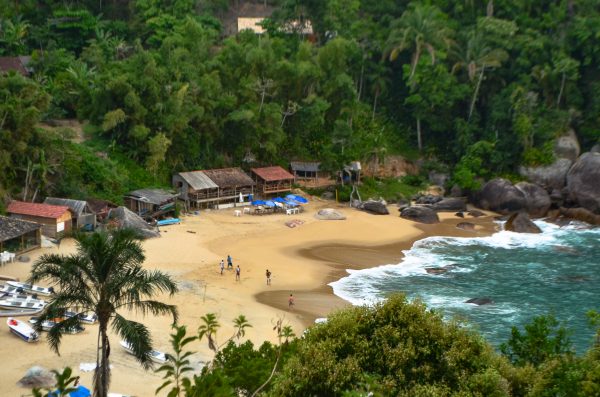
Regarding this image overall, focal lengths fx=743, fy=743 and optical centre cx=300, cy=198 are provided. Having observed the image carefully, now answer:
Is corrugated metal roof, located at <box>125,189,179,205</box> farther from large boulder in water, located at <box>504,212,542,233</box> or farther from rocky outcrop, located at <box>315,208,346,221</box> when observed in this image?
large boulder in water, located at <box>504,212,542,233</box>

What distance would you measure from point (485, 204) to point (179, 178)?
22.3m

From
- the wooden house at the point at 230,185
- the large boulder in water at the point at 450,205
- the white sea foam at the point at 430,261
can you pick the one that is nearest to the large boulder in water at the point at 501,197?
the large boulder in water at the point at 450,205

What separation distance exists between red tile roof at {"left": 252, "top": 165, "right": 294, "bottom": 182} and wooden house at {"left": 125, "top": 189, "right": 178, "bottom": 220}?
8578mm

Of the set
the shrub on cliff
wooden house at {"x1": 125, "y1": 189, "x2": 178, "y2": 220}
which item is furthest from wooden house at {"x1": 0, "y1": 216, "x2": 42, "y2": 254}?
the shrub on cliff

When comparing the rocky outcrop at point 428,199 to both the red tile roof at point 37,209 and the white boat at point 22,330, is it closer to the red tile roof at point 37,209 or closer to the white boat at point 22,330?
the red tile roof at point 37,209

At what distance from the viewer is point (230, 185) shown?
50.4 metres

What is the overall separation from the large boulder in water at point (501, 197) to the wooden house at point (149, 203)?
2312 cm

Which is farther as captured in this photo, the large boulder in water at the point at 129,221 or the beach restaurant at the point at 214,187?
the beach restaurant at the point at 214,187

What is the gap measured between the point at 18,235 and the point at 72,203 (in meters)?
5.81

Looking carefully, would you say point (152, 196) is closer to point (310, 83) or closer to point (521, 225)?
point (310, 83)

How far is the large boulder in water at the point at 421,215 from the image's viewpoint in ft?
165

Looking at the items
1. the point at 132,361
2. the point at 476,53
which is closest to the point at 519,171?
the point at 476,53

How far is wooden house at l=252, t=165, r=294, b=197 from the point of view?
52875 mm

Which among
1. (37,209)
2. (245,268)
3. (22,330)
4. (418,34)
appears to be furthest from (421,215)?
(22,330)
